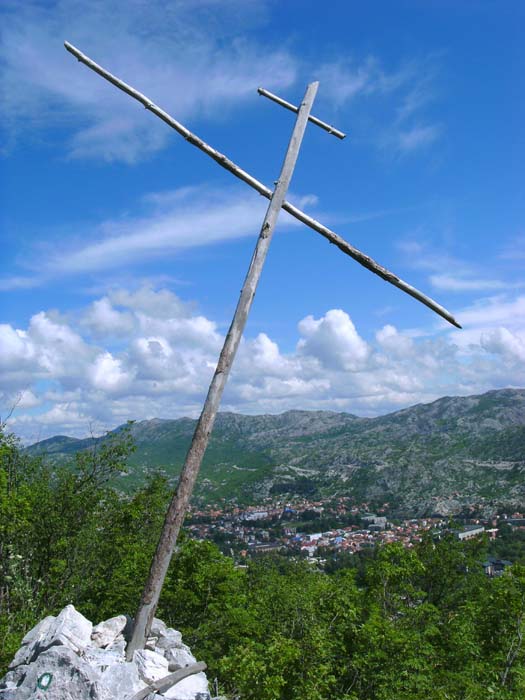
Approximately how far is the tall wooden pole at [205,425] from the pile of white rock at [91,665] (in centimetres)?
38

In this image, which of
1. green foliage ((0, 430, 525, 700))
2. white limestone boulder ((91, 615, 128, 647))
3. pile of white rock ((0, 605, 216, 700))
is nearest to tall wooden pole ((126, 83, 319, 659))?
pile of white rock ((0, 605, 216, 700))

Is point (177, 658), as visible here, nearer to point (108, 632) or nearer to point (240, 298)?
point (108, 632)

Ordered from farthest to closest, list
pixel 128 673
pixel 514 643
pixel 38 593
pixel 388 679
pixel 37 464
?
1. pixel 37 464
2. pixel 38 593
3. pixel 514 643
4. pixel 388 679
5. pixel 128 673

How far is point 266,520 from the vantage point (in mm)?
160750

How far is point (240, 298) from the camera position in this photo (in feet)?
22.3

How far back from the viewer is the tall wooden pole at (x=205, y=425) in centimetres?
589

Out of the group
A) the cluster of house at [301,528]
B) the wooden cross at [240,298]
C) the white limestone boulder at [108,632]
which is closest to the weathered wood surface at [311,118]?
the wooden cross at [240,298]

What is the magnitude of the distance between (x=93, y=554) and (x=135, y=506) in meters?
3.79

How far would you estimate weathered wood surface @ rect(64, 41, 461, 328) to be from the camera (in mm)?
7430

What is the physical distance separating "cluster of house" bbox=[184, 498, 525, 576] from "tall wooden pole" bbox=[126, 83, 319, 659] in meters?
88.9

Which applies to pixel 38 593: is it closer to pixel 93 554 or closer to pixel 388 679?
pixel 93 554

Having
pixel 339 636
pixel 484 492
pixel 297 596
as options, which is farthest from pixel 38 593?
pixel 484 492

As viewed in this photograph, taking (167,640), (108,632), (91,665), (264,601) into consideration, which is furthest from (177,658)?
(264,601)

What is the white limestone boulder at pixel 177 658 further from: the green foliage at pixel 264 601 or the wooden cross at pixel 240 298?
the green foliage at pixel 264 601
